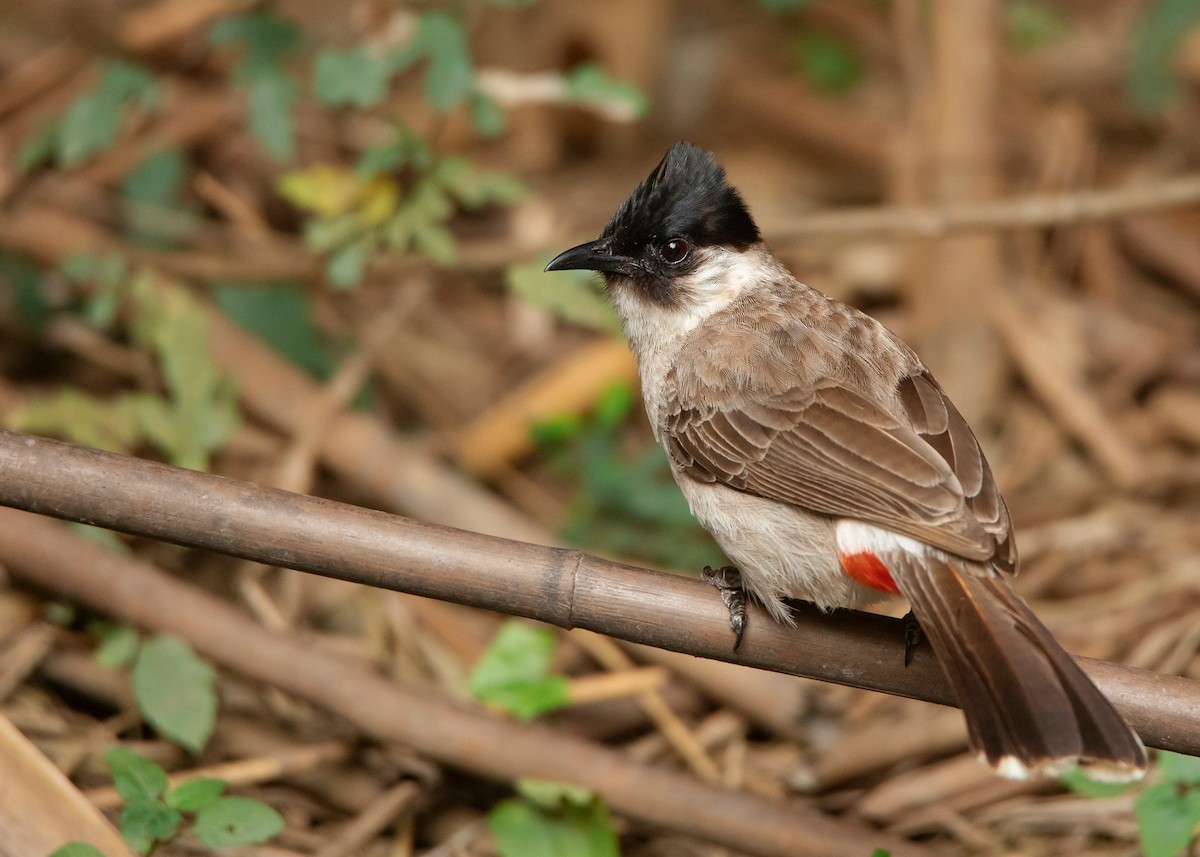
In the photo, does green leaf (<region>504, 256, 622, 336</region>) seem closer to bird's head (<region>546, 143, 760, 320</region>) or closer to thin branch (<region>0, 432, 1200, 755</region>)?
bird's head (<region>546, 143, 760, 320</region>)

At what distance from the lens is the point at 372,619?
3.62m

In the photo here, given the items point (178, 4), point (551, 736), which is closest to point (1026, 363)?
point (551, 736)

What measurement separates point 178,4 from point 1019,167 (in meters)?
3.40

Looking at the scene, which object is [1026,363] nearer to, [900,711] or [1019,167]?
[1019,167]

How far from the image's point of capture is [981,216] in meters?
3.88

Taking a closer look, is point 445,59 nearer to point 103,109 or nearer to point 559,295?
point 559,295

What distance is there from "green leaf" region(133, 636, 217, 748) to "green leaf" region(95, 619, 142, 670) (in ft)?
0.36

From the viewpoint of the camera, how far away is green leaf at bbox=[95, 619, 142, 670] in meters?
2.95

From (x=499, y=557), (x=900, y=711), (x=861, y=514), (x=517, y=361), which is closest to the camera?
(x=499, y=557)

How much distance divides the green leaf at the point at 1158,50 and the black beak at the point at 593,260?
2464 mm

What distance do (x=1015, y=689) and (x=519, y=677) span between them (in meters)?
1.35

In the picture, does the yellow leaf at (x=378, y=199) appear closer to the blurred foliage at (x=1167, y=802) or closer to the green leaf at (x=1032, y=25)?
the blurred foliage at (x=1167, y=802)

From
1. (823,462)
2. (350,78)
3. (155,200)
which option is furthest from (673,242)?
(155,200)

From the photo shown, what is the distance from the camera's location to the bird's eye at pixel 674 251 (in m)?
2.88
